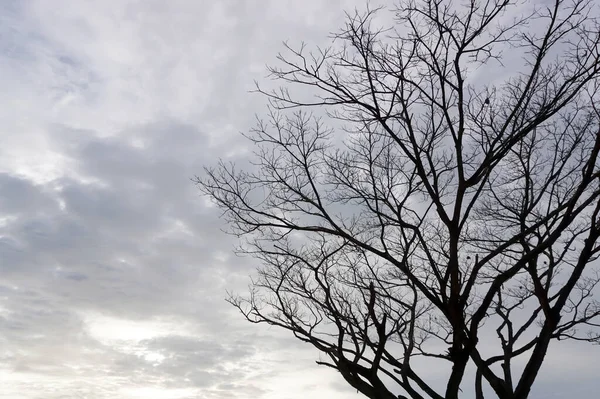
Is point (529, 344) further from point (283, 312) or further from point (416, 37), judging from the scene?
point (416, 37)

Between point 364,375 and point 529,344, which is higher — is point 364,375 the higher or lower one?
the lower one

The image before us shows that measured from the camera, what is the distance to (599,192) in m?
8.01

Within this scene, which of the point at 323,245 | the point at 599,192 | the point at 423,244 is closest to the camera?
the point at 599,192

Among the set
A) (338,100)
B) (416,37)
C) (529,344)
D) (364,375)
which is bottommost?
(364,375)

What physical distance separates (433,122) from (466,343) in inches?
159

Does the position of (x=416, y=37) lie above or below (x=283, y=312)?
above

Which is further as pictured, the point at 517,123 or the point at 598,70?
the point at 517,123

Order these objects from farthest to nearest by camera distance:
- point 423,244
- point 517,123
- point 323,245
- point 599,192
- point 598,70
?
point 323,245, point 423,244, point 517,123, point 598,70, point 599,192

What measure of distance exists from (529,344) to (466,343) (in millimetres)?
3602

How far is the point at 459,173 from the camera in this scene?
30.2ft

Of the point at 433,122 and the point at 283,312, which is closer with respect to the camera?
the point at 433,122

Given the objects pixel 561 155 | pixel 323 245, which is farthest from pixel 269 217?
pixel 561 155

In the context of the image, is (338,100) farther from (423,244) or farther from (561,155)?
(561,155)

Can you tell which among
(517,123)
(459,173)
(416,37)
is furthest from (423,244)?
(416,37)
